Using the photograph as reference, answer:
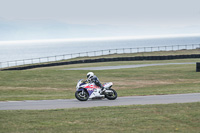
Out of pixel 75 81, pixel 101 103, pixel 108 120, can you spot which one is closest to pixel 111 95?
pixel 101 103

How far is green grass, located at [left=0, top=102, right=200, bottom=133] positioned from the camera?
9.95 meters

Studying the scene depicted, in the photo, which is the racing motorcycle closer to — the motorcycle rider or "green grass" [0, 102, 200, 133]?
the motorcycle rider

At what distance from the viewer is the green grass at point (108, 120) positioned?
9953mm

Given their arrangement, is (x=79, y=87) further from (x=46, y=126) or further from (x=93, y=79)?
(x=46, y=126)

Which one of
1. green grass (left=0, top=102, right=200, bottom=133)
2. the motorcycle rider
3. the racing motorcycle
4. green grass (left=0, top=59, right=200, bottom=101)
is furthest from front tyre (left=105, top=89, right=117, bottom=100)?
green grass (left=0, top=59, right=200, bottom=101)

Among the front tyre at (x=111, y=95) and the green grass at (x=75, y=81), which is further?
the green grass at (x=75, y=81)

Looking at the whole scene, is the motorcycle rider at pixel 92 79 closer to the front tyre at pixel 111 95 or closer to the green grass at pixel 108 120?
the front tyre at pixel 111 95

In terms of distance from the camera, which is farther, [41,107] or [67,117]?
[41,107]

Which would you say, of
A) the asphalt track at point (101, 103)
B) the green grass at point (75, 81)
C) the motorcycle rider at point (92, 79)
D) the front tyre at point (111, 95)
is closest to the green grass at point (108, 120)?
the asphalt track at point (101, 103)

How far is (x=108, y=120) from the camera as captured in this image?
11.2m

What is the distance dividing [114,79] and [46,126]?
21.6 m

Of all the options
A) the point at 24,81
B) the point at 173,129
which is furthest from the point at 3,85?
the point at 173,129

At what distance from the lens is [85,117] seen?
469 inches

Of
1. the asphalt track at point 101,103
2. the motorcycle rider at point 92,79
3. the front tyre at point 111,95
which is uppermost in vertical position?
the motorcycle rider at point 92,79
